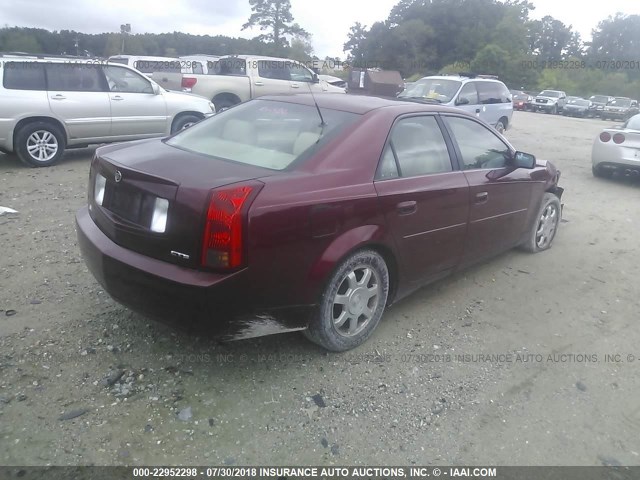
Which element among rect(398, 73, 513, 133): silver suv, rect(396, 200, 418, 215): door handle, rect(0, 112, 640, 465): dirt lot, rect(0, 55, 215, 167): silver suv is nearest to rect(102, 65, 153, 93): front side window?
rect(0, 55, 215, 167): silver suv

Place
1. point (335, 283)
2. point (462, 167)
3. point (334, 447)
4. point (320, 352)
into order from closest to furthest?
point (334, 447)
point (335, 283)
point (320, 352)
point (462, 167)

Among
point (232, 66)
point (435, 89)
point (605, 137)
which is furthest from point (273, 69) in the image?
point (605, 137)

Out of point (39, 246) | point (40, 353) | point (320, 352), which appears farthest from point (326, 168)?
point (39, 246)

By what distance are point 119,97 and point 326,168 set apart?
6.75 meters

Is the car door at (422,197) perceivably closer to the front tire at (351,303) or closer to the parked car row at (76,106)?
the front tire at (351,303)

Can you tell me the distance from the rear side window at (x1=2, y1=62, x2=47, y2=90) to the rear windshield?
5272mm

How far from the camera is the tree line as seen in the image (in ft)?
132

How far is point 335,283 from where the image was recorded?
3094 millimetres

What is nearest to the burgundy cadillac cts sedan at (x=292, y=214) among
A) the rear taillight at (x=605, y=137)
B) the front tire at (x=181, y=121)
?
the front tire at (x=181, y=121)

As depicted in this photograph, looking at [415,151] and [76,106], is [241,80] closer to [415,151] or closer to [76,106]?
[76,106]

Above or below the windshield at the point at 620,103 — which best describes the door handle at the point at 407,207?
above

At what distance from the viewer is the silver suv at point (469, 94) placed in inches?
461

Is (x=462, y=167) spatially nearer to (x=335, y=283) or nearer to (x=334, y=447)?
(x=335, y=283)

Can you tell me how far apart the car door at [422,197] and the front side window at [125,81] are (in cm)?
657
